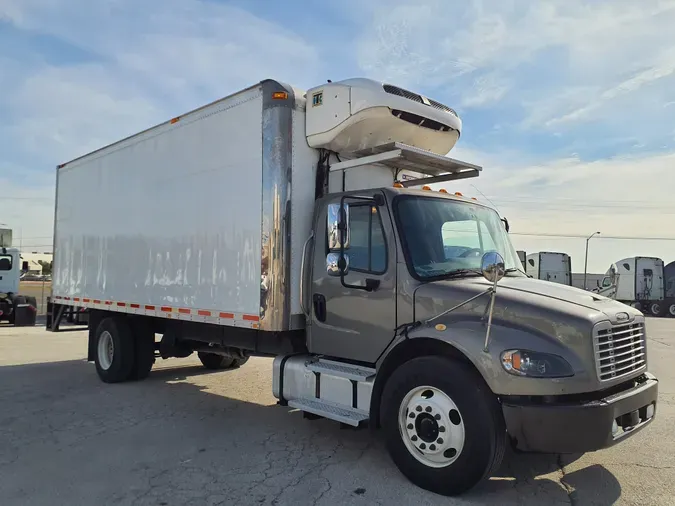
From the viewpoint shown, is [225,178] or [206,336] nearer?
[225,178]

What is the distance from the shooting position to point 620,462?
5121 mm

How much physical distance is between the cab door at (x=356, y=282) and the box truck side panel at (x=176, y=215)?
752mm

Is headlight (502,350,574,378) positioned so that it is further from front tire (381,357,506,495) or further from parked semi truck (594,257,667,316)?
parked semi truck (594,257,667,316)

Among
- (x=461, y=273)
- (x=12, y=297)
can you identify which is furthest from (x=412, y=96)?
(x=12, y=297)

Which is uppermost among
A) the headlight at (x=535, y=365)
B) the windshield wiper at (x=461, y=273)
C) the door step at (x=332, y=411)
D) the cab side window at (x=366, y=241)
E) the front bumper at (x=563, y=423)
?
the cab side window at (x=366, y=241)

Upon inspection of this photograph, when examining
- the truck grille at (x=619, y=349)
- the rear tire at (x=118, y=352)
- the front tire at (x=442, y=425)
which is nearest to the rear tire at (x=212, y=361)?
the rear tire at (x=118, y=352)

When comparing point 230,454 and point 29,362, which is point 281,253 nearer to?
point 230,454

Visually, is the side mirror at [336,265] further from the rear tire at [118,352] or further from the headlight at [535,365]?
the rear tire at [118,352]

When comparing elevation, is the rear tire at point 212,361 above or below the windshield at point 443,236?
below

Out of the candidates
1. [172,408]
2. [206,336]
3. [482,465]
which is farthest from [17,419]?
[482,465]

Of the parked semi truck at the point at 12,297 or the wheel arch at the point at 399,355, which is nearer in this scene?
the wheel arch at the point at 399,355

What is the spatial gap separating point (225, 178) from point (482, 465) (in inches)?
162

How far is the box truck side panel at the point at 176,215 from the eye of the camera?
240 inches

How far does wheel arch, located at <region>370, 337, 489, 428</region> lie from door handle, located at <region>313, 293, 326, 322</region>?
91cm
